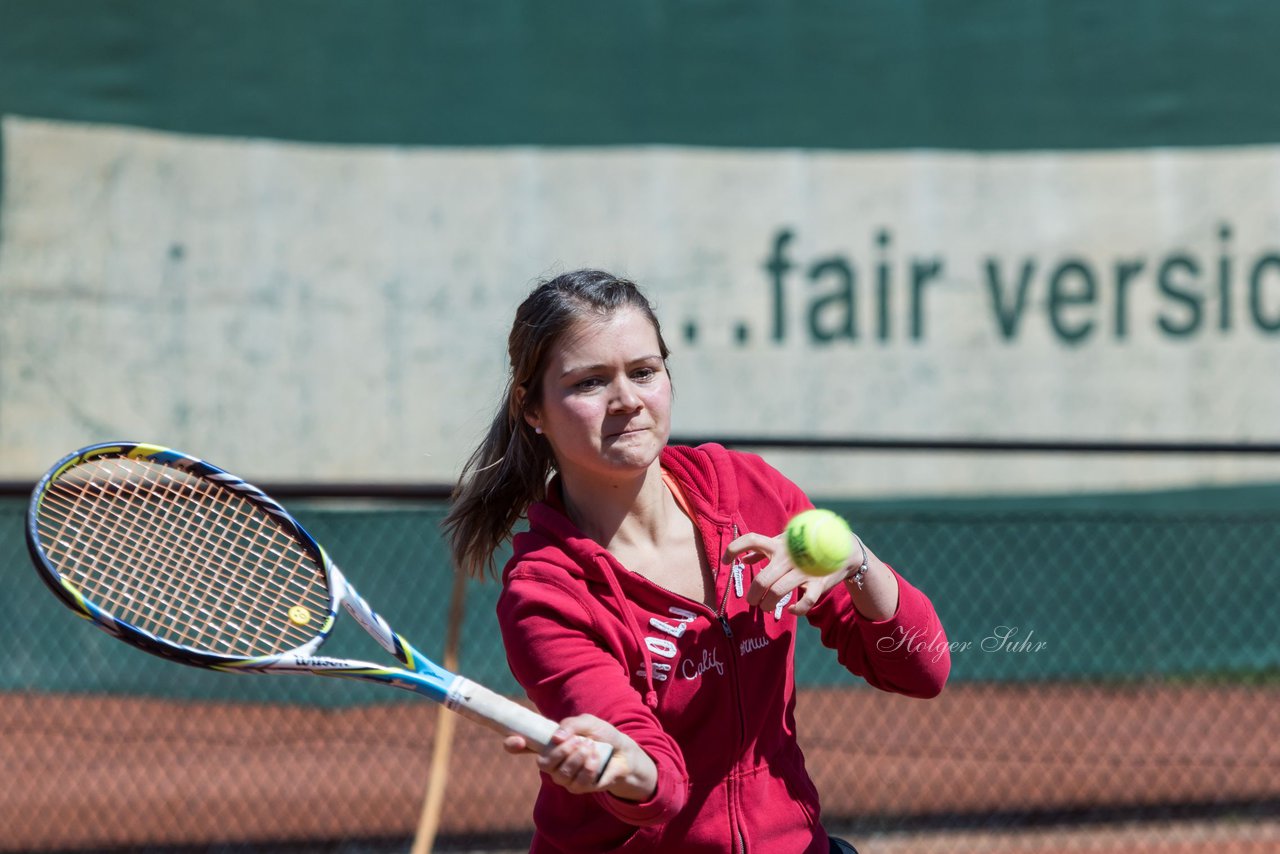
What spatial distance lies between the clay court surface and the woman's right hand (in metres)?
3.57

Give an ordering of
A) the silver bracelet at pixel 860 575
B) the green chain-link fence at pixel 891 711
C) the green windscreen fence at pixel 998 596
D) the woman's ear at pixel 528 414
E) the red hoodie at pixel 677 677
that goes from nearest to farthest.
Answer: the red hoodie at pixel 677 677
the silver bracelet at pixel 860 575
the woman's ear at pixel 528 414
the green chain-link fence at pixel 891 711
the green windscreen fence at pixel 998 596

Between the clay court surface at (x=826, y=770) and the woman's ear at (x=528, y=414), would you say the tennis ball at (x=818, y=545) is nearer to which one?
the woman's ear at (x=528, y=414)

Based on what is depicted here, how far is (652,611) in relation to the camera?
1.94 m

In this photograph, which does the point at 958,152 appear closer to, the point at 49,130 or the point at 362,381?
the point at 362,381

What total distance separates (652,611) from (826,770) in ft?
13.1

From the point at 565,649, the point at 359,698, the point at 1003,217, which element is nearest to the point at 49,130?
the point at 359,698

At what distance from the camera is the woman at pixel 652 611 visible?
1.83 meters

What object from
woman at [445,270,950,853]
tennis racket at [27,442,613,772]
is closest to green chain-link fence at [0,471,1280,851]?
tennis racket at [27,442,613,772]

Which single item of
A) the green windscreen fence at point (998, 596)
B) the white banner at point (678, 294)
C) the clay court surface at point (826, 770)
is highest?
the white banner at point (678, 294)

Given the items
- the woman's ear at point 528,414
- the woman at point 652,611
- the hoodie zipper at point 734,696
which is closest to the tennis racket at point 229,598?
the woman at point 652,611

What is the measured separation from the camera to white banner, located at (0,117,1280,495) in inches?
262

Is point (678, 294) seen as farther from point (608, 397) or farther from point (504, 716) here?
point (504, 716)

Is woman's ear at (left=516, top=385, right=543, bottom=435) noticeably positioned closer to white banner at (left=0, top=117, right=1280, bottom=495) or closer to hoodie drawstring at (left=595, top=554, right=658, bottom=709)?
hoodie drawstring at (left=595, top=554, right=658, bottom=709)

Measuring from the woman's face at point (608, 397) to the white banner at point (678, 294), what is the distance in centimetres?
463
